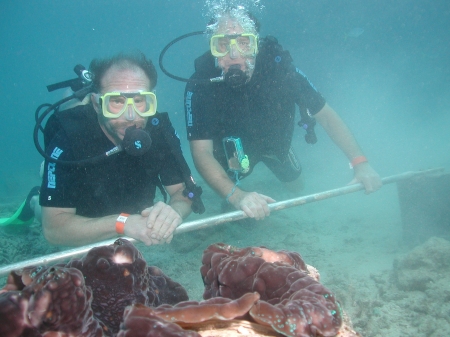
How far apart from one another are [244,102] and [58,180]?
385 centimetres

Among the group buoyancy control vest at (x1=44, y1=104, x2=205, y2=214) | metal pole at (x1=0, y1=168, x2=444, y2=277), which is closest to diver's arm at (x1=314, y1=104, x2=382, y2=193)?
metal pole at (x1=0, y1=168, x2=444, y2=277)

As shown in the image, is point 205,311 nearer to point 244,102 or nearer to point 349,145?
point 244,102

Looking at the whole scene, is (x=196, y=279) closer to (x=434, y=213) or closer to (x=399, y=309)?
(x=399, y=309)

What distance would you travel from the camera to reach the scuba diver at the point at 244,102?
5332mm

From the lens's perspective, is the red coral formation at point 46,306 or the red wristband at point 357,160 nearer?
the red coral formation at point 46,306

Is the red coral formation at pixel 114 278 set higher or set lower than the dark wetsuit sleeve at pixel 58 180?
lower

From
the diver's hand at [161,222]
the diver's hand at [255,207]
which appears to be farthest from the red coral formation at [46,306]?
the diver's hand at [255,207]

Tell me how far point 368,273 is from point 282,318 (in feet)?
22.5

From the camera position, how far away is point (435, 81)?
122 feet

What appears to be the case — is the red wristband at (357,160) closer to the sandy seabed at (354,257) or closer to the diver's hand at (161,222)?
the sandy seabed at (354,257)

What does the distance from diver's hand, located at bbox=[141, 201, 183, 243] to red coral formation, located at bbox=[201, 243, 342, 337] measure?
1.44 metres

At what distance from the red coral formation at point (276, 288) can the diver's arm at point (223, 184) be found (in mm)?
1921

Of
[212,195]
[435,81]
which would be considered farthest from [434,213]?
[435,81]

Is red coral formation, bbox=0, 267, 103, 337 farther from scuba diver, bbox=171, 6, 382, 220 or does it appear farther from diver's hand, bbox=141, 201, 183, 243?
scuba diver, bbox=171, 6, 382, 220
